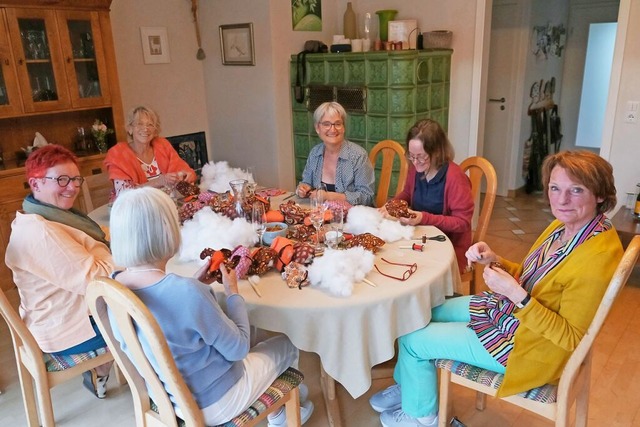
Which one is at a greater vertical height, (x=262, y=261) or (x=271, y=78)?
(x=271, y=78)

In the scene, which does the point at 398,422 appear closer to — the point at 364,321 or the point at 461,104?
the point at 364,321

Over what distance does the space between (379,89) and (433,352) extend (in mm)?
2482

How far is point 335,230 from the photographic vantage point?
5.94 feet

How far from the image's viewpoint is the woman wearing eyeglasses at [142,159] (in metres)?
2.56

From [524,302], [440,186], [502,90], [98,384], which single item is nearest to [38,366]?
[98,384]

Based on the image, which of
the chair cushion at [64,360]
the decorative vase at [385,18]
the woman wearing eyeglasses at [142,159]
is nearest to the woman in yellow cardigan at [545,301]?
the chair cushion at [64,360]

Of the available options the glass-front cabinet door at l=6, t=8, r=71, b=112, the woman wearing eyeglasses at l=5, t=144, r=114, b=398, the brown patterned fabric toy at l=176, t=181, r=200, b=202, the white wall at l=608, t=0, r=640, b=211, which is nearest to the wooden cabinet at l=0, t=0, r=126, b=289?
the glass-front cabinet door at l=6, t=8, r=71, b=112

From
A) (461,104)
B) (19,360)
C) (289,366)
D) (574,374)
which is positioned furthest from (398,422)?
(461,104)

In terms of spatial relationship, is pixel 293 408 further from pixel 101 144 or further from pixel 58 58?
pixel 58 58

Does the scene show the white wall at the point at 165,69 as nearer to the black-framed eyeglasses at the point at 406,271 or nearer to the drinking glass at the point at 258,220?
the drinking glass at the point at 258,220

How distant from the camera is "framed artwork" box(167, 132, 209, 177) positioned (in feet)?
14.3

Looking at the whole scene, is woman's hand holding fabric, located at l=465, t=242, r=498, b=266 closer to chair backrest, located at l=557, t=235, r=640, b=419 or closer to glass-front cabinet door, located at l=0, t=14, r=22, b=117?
chair backrest, located at l=557, t=235, r=640, b=419

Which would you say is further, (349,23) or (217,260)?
(349,23)

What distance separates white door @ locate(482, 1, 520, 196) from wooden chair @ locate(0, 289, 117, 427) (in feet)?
13.8
